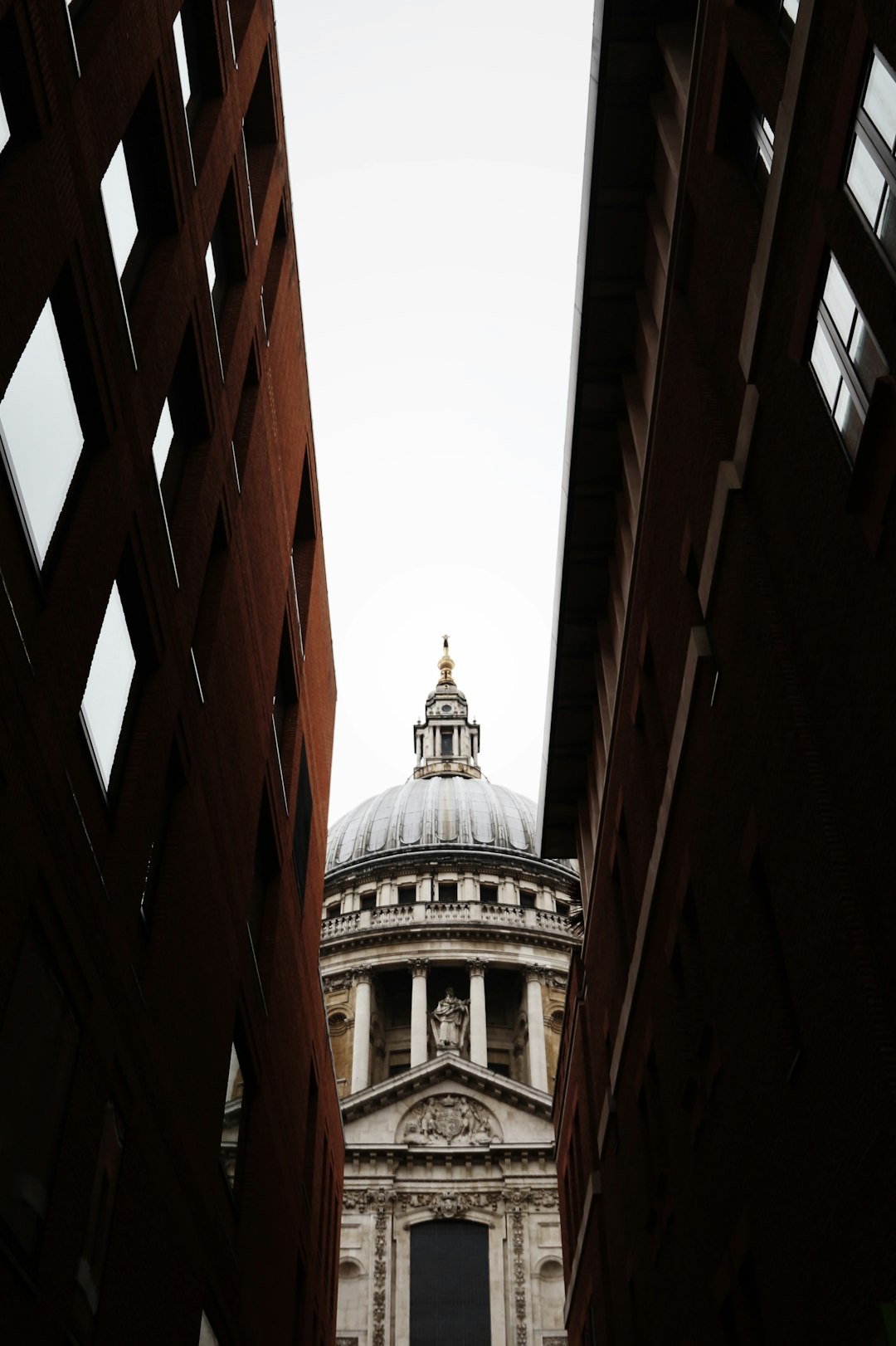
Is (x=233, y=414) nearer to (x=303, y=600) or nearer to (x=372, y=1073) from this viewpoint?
(x=303, y=600)

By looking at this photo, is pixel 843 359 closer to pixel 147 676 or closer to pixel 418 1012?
pixel 147 676

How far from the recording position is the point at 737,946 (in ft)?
47.4

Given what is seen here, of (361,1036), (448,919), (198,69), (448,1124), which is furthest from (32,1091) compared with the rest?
(448,919)

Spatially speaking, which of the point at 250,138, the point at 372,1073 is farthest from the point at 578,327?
the point at 372,1073

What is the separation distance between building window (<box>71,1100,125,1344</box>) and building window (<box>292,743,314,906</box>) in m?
11.6

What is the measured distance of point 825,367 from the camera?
11656 millimetres

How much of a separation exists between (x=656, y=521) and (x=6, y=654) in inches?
418

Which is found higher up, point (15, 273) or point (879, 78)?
point (879, 78)

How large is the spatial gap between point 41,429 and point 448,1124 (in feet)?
167

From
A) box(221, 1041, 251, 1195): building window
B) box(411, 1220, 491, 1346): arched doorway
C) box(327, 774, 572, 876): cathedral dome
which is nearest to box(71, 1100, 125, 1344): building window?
box(221, 1041, 251, 1195): building window

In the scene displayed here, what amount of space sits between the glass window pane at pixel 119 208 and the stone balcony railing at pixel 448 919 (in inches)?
2698

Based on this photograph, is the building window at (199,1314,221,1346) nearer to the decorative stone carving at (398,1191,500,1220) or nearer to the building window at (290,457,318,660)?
the building window at (290,457,318,660)

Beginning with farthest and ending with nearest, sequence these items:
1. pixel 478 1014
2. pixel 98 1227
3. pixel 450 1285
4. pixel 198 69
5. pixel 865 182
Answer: pixel 478 1014
pixel 450 1285
pixel 198 69
pixel 98 1227
pixel 865 182

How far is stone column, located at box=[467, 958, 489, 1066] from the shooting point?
74006mm
